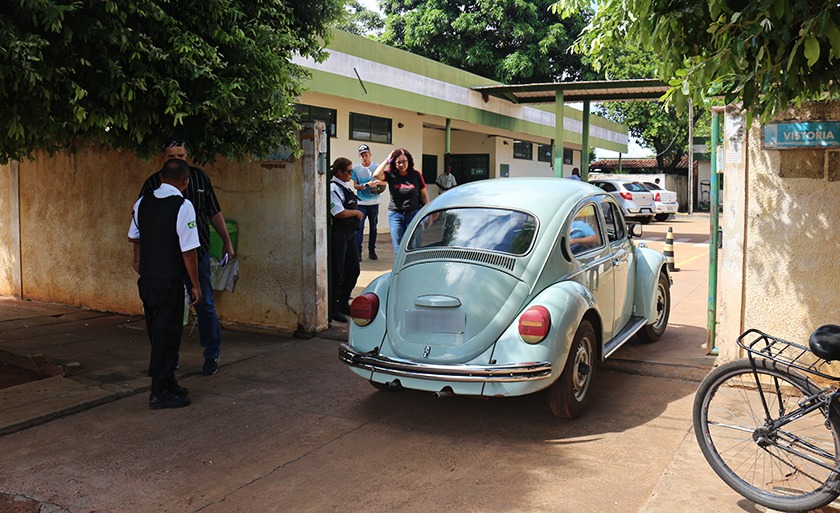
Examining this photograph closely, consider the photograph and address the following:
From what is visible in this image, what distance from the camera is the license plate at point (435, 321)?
4887mm

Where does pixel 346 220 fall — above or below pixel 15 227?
above

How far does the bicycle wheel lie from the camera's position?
3.57m

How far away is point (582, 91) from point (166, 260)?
58.3ft

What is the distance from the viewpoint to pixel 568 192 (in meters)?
5.85

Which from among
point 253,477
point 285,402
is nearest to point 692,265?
point 285,402

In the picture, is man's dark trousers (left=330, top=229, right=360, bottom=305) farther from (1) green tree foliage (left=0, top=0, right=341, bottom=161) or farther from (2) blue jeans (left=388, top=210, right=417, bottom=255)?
(1) green tree foliage (left=0, top=0, right=341, bottom=161)

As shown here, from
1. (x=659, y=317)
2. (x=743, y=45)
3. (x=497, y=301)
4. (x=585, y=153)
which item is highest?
(x=585, y=153)

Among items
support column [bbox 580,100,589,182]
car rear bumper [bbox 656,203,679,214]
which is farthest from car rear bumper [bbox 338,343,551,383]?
car rear bumper [bbox 656,203,679,214]

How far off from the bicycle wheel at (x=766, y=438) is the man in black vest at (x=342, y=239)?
4775 millimetres

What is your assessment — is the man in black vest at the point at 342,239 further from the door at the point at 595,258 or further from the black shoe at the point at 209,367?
the door at the point at 595,258

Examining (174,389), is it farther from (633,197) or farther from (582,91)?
(633,197)

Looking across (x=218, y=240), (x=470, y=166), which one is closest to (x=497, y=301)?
(x=218, y=240)

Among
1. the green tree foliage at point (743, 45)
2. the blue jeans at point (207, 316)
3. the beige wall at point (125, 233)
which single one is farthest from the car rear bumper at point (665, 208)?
the blue jeans at point (207, 316)

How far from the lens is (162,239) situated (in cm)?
525
